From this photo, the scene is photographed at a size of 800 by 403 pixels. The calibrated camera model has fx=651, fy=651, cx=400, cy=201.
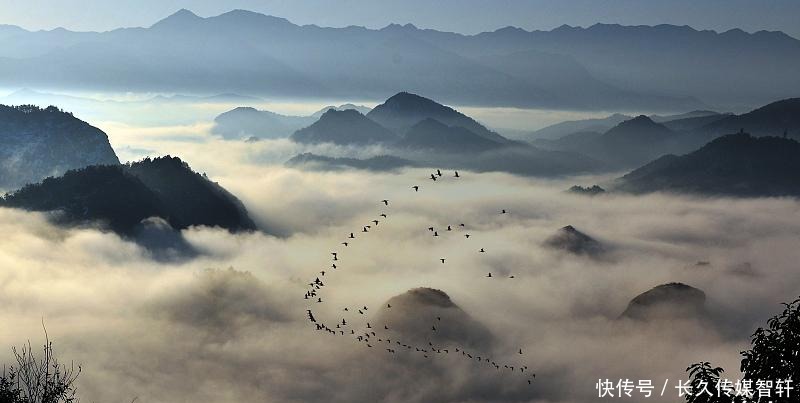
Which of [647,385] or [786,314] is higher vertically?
[786,314]

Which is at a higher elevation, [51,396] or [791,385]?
[791,385]

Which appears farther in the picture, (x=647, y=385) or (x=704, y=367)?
(x=647, y=385)

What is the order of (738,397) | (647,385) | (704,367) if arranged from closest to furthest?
(738,397), (704,367), (647,385)

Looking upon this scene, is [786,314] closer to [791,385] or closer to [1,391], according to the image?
[791,385]

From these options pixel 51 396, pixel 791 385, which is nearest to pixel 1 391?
pixel 51 396

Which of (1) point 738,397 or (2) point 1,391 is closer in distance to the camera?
(1) point 738,397

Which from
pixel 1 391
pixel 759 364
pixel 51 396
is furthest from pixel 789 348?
pixel 1 391

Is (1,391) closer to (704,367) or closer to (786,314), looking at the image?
(704,367)

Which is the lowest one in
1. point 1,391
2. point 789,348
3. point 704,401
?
point 1,391

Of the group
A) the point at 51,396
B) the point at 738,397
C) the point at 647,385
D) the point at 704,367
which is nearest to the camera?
the point at 738,397
